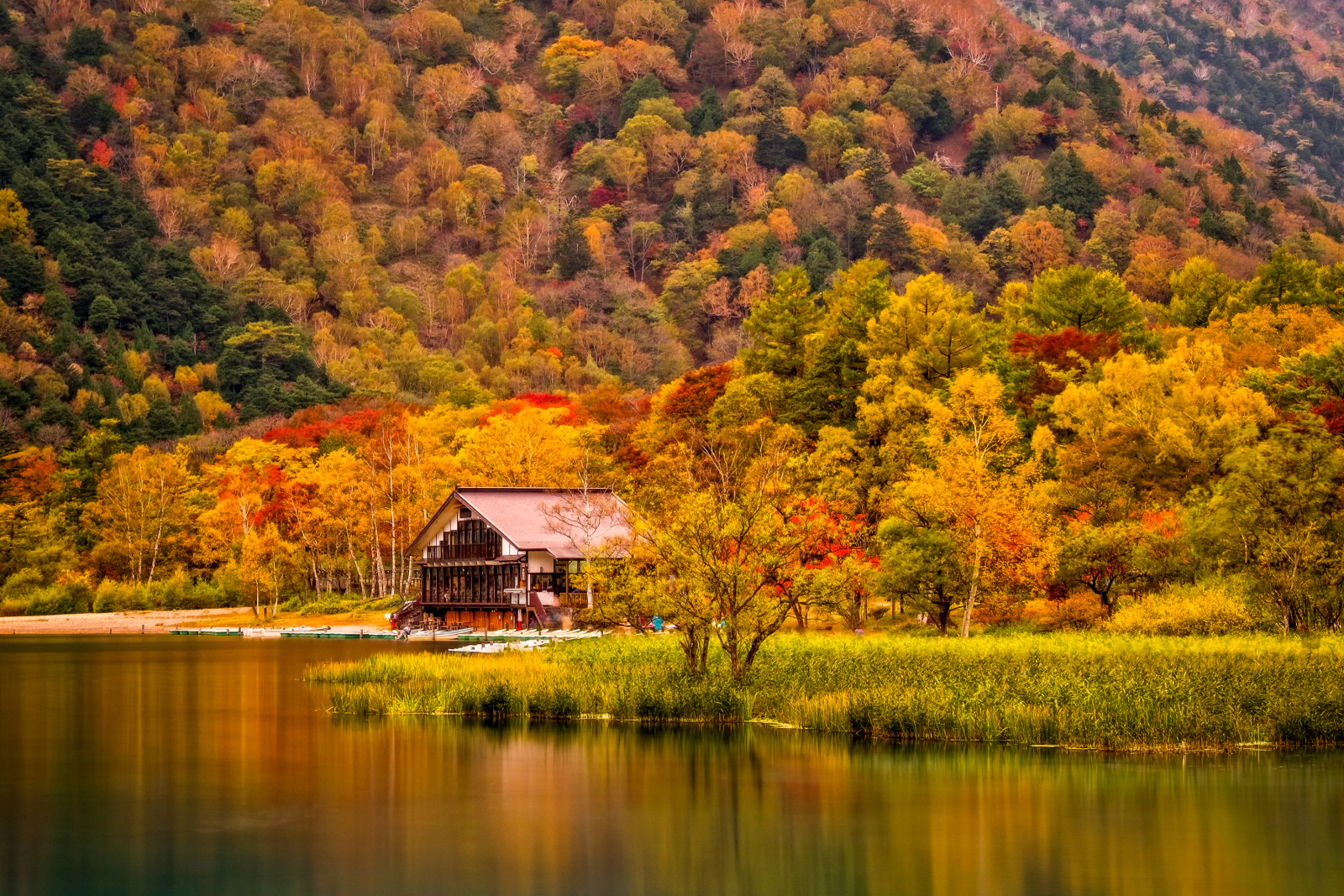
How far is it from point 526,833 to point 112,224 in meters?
181

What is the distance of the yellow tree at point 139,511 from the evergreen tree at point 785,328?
147 feet

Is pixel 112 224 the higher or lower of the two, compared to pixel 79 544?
higher

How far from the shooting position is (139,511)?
94000 millimetres

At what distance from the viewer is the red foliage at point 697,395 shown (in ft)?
243

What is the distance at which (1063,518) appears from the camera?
50.4 m

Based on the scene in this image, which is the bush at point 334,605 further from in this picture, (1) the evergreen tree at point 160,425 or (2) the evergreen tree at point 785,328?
(1) the evergreen tree at point 160,425

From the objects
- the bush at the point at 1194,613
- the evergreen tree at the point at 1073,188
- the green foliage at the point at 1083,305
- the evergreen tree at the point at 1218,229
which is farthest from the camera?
the evergreen tree at the point at 1073,188

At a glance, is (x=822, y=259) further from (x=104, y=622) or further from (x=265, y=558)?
(x=104, y=622)

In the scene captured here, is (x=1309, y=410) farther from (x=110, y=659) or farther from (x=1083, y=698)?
(x=110, y=659)

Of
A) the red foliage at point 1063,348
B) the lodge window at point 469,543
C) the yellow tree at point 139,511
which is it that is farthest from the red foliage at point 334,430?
the red foliage at point 1063,348

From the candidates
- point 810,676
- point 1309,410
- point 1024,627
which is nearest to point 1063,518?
point 1024,627

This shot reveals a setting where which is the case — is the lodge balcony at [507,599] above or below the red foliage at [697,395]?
below

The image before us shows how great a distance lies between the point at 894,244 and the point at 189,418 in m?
93.7

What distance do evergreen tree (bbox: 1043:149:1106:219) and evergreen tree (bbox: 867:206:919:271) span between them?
66.2ft
